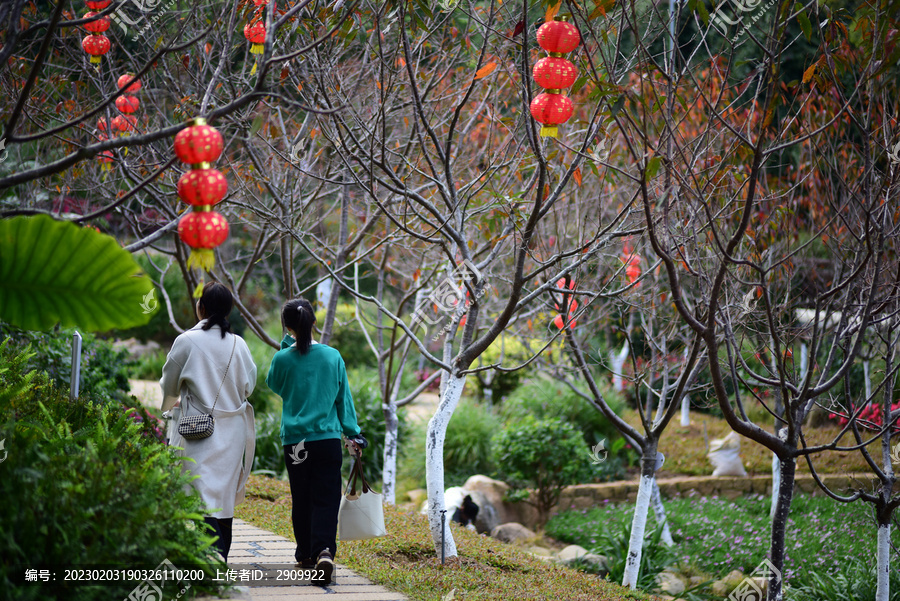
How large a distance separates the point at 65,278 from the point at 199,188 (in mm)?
536

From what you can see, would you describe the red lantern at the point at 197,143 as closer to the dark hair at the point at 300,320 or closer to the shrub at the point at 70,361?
the dark hair at the point at 300,320

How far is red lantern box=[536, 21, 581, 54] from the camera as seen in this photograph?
151 inches

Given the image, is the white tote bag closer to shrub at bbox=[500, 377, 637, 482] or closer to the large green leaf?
the large green leaf

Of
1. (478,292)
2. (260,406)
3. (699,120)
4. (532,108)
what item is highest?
(699,120)

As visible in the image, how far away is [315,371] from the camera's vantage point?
4512mm

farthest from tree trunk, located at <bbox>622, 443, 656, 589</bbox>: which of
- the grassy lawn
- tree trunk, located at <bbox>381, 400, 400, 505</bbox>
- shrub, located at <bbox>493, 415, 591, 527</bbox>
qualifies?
shrub, located at <bbox>493, 415, 591, 527</bbox>

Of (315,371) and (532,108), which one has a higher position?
(532,108)

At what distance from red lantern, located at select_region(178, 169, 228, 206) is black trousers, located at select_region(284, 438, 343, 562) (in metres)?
2.21

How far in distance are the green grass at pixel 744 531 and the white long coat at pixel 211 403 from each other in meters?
4.64

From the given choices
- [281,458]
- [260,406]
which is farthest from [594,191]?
[260,406]

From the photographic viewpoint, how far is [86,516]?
2.53 meters

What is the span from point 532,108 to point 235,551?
11.1ft

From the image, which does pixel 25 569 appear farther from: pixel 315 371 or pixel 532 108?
pixel 532 108

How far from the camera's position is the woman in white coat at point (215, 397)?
4074 mm
